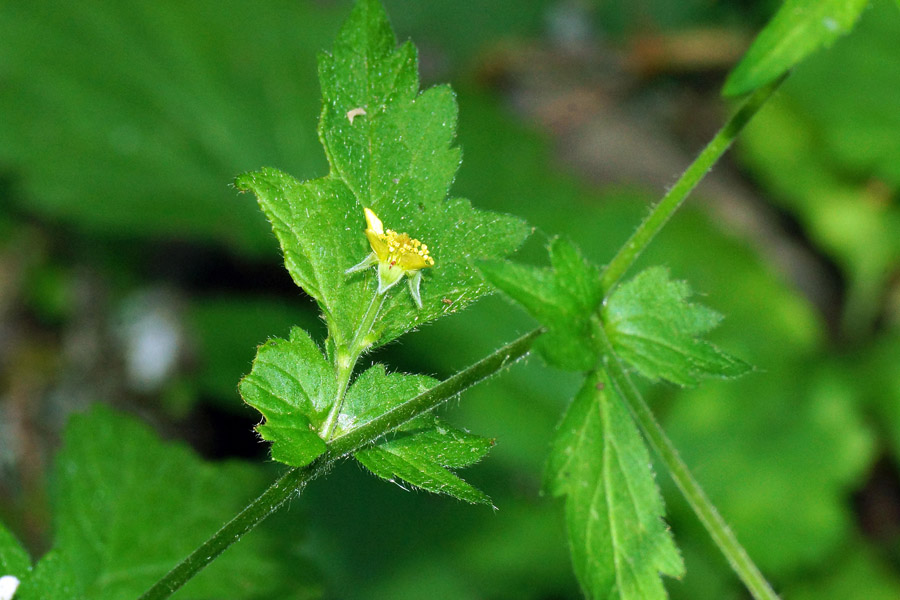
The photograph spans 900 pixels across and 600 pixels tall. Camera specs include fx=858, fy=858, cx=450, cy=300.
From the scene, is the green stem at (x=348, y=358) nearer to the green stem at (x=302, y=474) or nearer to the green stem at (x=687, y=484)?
the green stem at (x=302, y=474)

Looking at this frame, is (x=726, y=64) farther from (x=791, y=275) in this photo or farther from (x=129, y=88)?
(x=129, y=88)

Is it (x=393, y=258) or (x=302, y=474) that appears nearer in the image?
(x=302, y=474)

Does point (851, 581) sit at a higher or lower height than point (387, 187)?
lower

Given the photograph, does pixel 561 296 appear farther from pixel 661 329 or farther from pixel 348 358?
pixel 348 358

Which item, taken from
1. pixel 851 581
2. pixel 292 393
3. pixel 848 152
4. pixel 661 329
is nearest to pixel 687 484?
pixel 661 329

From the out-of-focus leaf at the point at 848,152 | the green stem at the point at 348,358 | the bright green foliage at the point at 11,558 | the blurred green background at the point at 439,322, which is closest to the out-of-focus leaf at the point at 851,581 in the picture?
the blurred green background at the point at 439,322

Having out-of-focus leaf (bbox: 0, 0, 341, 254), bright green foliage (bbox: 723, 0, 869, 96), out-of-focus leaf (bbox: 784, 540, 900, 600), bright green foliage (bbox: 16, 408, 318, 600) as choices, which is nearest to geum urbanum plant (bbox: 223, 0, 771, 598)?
bright green foliage (bbox: 723, 0, 869, 96)


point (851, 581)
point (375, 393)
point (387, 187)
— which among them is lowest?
point (851, 581)

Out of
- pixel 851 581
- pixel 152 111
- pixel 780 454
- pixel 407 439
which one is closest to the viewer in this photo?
pixel 407 439
